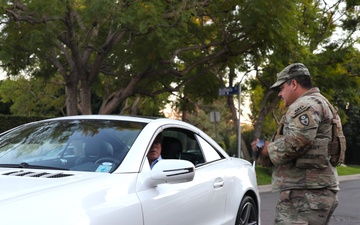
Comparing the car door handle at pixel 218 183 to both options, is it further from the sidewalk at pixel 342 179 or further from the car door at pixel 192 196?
the sidewalk at pixel 342 179

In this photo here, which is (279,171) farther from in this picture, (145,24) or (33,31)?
(33,31)

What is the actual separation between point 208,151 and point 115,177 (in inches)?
71.4

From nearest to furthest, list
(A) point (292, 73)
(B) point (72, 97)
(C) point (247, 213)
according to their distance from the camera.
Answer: (A) point (292, 73), (C) point (247, 213), (B) point (72, 97)

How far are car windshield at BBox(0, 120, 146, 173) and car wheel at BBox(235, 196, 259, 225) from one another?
1487 millimetres

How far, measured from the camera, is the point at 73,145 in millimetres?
Result: 3695

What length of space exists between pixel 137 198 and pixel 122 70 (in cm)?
1321

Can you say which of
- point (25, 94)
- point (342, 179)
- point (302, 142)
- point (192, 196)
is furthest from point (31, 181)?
point (25, 94)

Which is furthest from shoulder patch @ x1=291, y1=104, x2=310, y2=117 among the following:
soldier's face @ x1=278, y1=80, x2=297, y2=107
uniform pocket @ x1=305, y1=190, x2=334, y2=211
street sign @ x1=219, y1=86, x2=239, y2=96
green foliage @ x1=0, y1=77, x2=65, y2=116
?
green foliage @ x1=0, y1=77, x2=65, y2=116

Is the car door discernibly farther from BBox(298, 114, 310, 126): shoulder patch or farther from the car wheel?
BBox(298, 114, 310, 126): shoulder patch

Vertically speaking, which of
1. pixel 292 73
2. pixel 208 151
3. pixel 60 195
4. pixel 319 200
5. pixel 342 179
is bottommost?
pixel 342 179

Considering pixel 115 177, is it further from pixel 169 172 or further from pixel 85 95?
pixel 85 95

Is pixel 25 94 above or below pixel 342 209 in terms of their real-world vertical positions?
above

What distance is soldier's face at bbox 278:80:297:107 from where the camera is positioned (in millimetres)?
3607

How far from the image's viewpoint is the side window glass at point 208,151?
4.72 m
